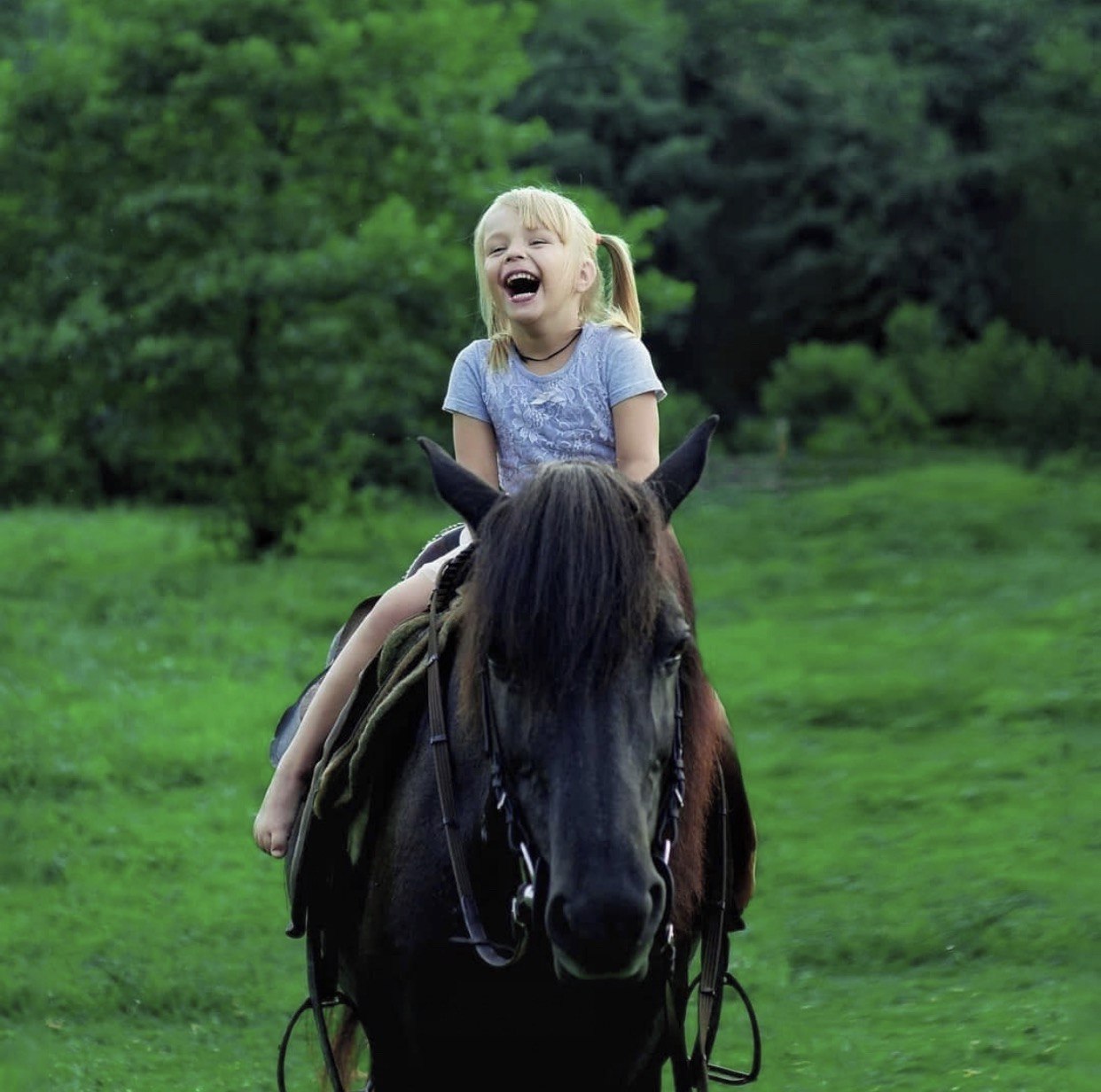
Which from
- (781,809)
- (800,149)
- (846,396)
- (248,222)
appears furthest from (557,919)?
(800,149)

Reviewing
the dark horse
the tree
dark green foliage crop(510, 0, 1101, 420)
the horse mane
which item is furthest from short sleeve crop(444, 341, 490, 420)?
dark green foliage crop(510, 0, 1101, 420)

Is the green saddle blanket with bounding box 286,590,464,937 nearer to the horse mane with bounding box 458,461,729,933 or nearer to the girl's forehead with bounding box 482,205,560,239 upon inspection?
the horse mane with bounding box 458,461,729,933

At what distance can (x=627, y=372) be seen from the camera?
3879 mm

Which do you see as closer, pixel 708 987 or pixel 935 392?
pixel 708 987

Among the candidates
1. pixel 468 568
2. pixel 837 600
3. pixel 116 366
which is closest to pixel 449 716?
pixel 468 568

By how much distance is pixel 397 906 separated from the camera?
3605mm

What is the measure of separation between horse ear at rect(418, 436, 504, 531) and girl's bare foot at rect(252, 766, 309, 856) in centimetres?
122

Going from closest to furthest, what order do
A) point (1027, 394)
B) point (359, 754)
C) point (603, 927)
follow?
point (603, 927)
point (359, 754)
point (1027, 394)

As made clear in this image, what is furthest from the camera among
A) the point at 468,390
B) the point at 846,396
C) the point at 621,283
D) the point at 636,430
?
the point at 846,396

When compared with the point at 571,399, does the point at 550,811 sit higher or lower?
lower

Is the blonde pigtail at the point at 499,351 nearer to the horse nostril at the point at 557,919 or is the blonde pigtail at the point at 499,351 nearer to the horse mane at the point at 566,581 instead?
the horse mane at the point at 566,581

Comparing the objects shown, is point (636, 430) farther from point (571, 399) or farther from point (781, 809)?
point (781, 809)

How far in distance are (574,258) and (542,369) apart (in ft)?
0.78

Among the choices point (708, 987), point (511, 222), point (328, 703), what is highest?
point (511, 222)
